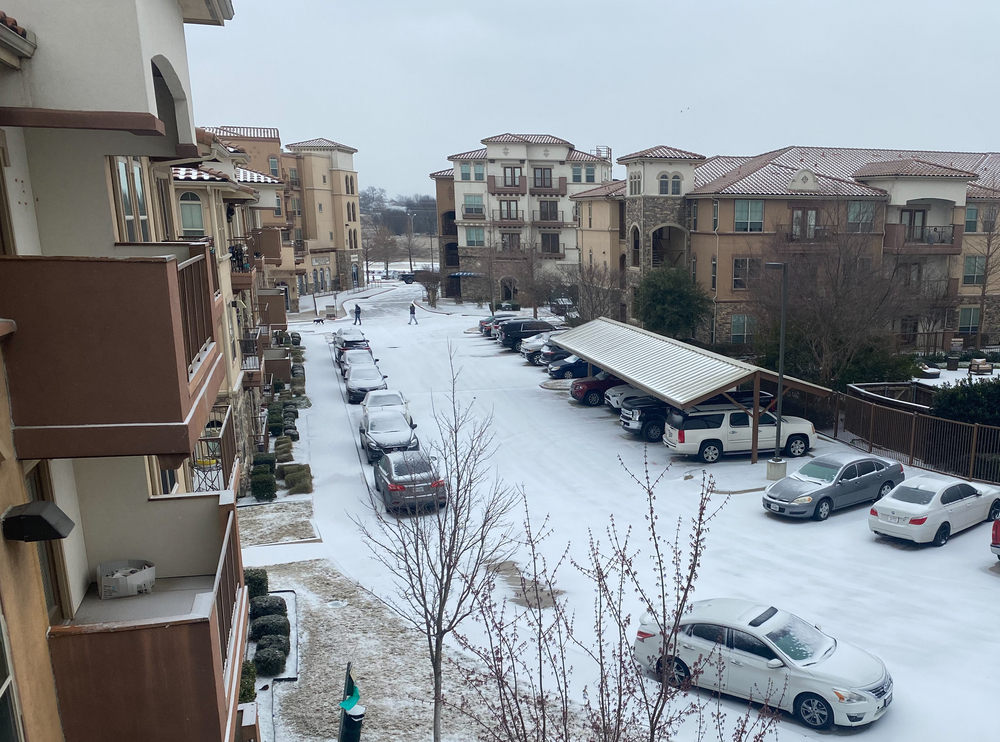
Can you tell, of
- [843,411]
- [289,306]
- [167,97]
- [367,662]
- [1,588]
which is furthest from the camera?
[289,306]

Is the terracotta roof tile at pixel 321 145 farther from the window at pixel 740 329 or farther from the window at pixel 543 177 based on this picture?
the window at pixel 740 329

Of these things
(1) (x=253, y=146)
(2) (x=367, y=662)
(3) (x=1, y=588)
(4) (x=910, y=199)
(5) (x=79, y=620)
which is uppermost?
(1) (x=253, y=146)

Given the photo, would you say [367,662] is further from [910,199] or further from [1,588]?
[910,199]

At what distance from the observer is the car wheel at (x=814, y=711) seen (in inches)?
430

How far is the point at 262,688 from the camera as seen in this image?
12.1m

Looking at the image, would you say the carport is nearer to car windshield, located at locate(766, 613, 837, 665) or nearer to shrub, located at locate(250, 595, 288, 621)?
car windshield, located at locate(766, 613, 837, 665)

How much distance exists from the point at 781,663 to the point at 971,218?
A: 135 ft

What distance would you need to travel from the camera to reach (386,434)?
23859 millimetres

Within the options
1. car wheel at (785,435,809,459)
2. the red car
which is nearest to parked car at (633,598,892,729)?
car wheel at (785,435,809,459)

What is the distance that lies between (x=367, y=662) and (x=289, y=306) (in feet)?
166

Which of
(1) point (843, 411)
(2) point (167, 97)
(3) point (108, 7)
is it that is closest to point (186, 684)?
(3) point (108, 7)

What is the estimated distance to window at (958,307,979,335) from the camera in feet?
143

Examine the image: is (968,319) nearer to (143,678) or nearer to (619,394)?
(619,394)

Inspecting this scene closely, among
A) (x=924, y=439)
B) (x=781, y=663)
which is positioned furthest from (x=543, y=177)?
(x=781, y=663)
